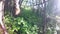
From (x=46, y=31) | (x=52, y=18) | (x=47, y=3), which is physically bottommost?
(x=46, y=31)

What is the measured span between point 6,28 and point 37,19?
13.5 inches

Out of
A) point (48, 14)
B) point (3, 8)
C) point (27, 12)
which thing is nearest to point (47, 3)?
point (48, 14)

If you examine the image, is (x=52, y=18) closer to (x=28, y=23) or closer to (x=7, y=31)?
(x=28, y=23)

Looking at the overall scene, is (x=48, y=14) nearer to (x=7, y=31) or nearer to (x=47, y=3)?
(x=47, y=3)

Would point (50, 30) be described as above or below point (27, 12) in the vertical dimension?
below

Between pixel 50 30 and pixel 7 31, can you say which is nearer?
pixel 7 31

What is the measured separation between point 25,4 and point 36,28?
263 mm

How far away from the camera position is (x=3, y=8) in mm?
1736

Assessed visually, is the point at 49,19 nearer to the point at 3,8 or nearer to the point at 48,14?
the point at 48,14

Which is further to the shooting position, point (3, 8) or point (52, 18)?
point (52, 18)

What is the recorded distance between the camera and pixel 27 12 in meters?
1.85

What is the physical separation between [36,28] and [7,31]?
0.30 m

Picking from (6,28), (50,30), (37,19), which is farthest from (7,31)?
(50,30)

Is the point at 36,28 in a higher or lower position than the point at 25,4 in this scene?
lower
